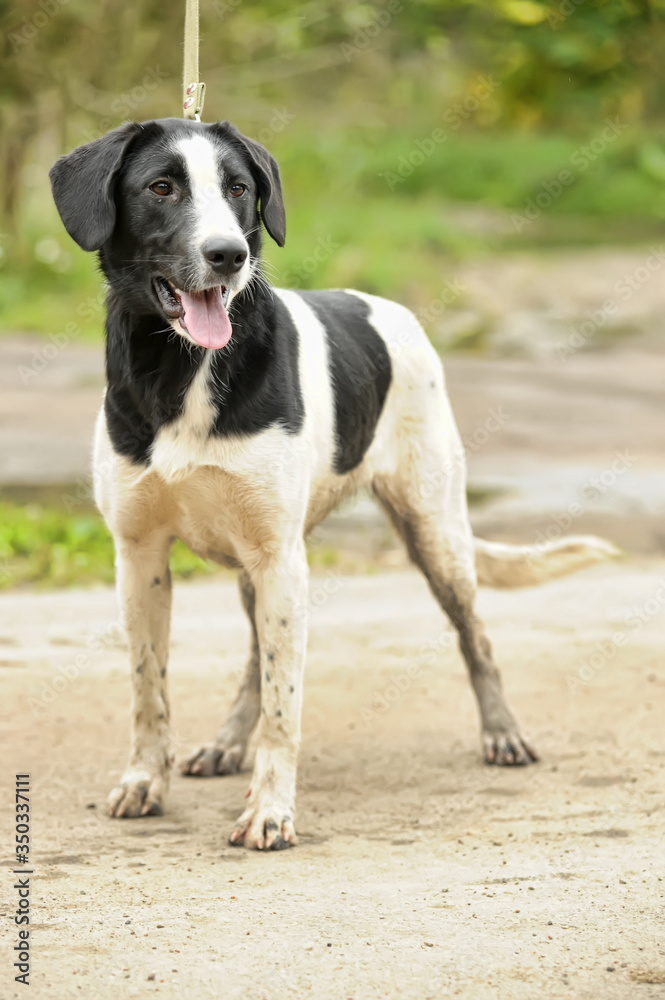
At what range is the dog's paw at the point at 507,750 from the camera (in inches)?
184

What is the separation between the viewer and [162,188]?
352 cm

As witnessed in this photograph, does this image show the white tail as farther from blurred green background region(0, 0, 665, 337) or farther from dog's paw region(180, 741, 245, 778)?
blurred green background region(0, 0, 665, 337)

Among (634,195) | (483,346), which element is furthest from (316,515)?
(634,195)

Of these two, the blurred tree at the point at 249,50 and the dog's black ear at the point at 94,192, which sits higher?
the blurred tree at the point at 249,50

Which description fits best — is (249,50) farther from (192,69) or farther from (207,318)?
(207,318)

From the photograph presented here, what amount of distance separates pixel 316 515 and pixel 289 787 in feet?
3.06

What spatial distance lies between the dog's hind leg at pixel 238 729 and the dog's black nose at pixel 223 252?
139 centimetres

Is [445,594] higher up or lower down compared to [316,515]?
lower down

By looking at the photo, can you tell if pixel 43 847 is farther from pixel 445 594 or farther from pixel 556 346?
pixel 556 346

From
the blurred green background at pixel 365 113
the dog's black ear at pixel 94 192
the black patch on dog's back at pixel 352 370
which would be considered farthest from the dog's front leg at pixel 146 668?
the blurred green background at pixel 365 113

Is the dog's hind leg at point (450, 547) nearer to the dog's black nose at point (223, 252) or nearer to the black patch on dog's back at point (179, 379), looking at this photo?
the black patch on dog's back at point (179, 379)

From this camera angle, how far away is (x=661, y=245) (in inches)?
829

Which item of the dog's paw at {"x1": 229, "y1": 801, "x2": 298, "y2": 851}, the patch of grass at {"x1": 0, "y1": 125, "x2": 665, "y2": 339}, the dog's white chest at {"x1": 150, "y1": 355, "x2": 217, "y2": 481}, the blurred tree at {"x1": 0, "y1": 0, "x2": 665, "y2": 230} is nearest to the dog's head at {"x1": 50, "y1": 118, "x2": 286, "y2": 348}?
the dog's white chest at {"x1": 150, "y1": 355, "x2": 217, "y2": 481}

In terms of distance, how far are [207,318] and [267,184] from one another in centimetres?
52
